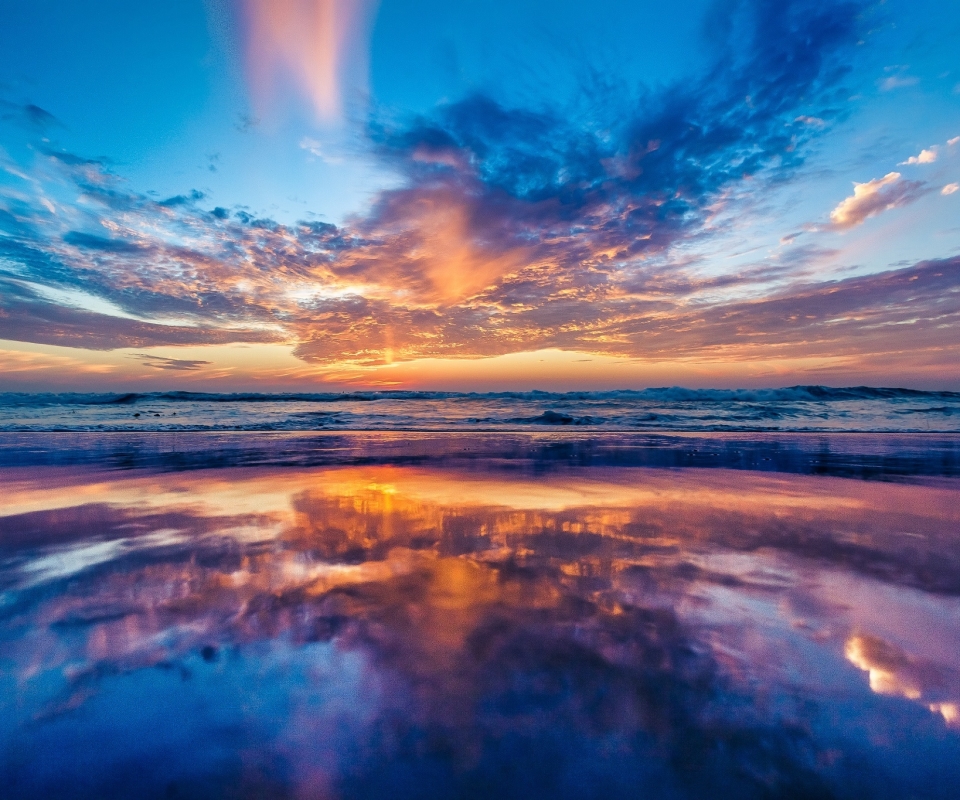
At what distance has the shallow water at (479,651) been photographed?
1503 mm

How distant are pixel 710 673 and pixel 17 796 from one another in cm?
230

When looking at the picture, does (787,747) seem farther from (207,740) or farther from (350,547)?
(350,547)

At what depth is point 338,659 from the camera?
212 centimetres

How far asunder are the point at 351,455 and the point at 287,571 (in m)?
7.31

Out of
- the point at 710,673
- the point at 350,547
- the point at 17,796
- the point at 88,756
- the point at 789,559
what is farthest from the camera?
the point at 350,547

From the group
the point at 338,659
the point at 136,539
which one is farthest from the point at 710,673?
the point at 136,539

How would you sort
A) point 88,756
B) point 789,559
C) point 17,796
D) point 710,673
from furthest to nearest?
1. point 789,559
2. point 710,673
3. point 88,756
4. point 17,796

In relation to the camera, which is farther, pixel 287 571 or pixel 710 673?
pixel 287 571

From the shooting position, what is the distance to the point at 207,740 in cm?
164

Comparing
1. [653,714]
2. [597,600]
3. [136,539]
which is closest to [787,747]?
[653,714]

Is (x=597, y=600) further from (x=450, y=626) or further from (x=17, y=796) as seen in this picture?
(x=17, y=796)

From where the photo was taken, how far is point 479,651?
2.18 metres

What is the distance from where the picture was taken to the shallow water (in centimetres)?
150

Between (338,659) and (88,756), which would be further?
(338,659)
